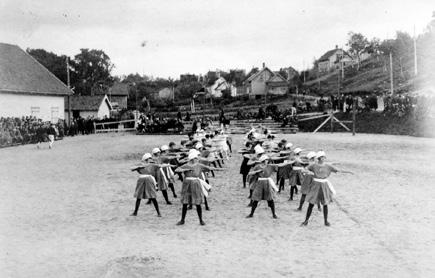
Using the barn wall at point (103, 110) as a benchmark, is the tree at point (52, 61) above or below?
above

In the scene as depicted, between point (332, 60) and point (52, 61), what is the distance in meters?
52.8

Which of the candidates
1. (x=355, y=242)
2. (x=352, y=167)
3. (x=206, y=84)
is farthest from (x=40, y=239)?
(x=206, y=84)

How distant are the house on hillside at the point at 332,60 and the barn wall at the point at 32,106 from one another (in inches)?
2273

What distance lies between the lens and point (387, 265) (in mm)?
7305

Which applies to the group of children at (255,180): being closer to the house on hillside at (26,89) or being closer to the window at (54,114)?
the house on hillside at (26,89)

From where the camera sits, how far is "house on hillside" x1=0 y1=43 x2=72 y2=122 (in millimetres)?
36219

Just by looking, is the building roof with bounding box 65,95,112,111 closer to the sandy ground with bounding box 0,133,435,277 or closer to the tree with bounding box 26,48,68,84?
the tree with bounding box 26,48,68,84

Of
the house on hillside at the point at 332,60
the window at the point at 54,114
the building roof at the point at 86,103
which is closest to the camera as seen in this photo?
the window at the point at 54,114

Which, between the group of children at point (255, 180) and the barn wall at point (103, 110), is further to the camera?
the barn wall at point (103, 110)

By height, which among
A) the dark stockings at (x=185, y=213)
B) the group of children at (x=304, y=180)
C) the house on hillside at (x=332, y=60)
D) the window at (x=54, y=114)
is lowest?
the dark stockings at (x=185, y=213)

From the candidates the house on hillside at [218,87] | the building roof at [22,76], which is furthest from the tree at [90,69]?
the building roof at [22,76]

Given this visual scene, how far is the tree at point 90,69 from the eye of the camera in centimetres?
9300

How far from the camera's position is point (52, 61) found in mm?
86062

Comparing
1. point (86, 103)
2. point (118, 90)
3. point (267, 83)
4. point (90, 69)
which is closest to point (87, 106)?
point (86, 103)
